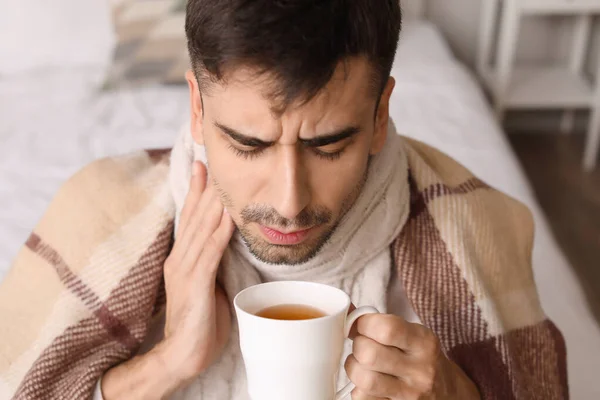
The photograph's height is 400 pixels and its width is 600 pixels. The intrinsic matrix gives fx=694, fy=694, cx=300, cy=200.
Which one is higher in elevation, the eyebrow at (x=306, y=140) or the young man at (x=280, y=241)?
the eyebrow at (x=306, y=140)

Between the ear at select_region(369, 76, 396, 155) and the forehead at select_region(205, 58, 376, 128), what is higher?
the forehead at select_region(205, 58, 376, 128)

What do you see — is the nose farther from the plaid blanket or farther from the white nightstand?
the white nightstand

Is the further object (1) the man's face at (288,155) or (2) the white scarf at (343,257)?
(2) the white scarf at (343,257)

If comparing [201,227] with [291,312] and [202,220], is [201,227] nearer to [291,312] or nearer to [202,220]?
[202,220]

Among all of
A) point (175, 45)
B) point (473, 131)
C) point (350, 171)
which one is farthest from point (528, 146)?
point (350, 171)

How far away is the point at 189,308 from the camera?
79 centimetres

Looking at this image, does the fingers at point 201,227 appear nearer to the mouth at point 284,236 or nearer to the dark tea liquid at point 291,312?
the mouth at point 284,236

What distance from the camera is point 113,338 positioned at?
0.86m

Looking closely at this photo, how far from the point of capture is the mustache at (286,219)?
721mm

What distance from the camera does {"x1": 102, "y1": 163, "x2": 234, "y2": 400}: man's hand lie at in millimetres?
788

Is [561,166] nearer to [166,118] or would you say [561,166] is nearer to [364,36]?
[166,118]

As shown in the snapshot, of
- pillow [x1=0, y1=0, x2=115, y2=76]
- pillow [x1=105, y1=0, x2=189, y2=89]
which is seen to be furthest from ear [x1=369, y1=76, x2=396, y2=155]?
pillow [x1=0, y1=0, x2=115, y2=76]

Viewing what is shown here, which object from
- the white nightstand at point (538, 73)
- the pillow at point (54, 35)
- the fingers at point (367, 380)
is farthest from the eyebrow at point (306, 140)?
the white nightstand at point (538, 73)

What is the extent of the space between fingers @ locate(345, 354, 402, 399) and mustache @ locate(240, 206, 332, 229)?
0.50ft
